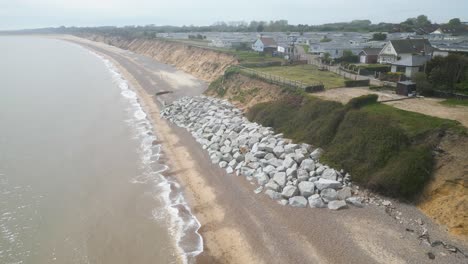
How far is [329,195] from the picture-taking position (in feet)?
59.6

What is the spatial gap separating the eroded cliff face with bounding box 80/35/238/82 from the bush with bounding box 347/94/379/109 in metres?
29.3

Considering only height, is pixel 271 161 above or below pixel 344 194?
above

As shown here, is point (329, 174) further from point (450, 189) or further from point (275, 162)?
point (450, 189)

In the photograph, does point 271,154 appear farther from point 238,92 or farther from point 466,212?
point 238,92

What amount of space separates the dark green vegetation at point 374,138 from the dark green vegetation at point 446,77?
5976mm

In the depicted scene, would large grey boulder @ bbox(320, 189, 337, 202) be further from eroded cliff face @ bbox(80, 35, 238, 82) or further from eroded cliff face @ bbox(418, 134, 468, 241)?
eroded cliff face @ bbox(80, 35, 238, 82)

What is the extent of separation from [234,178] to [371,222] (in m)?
8.82

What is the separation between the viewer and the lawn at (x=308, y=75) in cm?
3347

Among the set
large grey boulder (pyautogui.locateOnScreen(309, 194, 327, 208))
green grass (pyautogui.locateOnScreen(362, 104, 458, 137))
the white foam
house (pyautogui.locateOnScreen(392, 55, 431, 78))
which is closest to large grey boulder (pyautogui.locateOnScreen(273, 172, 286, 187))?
large grey boulder (pyautogui.locateOnScreen(309, 194, 327, 208))

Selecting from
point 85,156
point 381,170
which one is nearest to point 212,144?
point 85,156

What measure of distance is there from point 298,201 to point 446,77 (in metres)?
18.1

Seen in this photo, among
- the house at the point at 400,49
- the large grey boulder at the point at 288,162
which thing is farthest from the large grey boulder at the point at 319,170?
the house at the point at 400,49

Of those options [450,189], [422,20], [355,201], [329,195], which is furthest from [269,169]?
[422,20]

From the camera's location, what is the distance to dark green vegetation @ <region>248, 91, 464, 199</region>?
1770 centimetres
